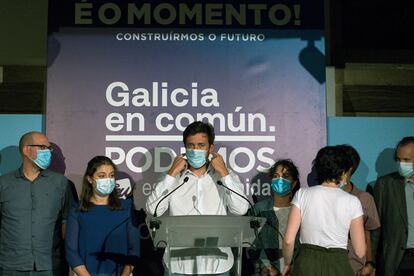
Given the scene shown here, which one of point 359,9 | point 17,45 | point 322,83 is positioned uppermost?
point 359,9

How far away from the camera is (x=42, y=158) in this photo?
4.89m

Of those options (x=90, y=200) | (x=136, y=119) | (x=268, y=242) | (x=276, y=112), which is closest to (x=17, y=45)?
(x=136, y=119)

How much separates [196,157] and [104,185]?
2.20ft

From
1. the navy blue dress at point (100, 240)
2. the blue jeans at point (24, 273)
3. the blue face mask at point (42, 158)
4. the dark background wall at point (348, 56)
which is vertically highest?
the dark background wall at point (348, 56)

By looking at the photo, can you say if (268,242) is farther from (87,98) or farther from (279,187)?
(87,98)

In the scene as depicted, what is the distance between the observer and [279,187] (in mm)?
4914

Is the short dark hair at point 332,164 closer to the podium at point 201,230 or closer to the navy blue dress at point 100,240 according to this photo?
the podium at point 201,230

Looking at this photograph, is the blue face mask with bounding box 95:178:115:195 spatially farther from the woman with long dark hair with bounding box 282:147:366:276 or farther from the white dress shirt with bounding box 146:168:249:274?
the woman with long dark hair with bounding box 282:147:366:276

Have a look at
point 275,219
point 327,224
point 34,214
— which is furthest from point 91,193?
point 327,224

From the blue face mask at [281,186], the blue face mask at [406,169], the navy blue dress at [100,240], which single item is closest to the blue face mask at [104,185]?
the navy blue dress at [100,240]

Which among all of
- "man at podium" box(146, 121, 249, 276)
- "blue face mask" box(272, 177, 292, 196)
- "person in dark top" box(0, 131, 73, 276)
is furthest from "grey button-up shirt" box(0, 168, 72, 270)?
"blue face mask" box(272, 177, 292, 196)

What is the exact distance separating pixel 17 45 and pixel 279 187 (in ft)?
8.58

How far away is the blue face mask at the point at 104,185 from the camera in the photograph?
4.59m

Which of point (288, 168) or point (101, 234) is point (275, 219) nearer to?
point (288, 168)
